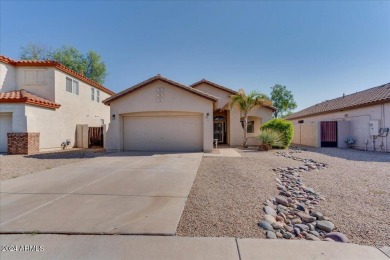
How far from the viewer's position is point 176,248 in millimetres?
2986

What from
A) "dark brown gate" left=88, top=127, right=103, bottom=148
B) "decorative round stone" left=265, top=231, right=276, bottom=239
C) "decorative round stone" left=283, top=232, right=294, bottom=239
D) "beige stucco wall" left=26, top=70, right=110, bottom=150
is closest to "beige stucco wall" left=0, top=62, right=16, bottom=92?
"beige stucco wall" left=26, top=70, right=110, bottom=150

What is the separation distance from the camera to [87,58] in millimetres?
36375

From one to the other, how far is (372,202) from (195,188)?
168 inches

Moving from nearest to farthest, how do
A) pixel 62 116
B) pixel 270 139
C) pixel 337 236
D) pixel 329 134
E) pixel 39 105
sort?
pixel 337 236 < pixel 39 105 < pixel 270 139 < pixel 62 116 < pixel 329 134

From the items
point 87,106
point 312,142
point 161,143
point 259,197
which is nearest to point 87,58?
point 87,106

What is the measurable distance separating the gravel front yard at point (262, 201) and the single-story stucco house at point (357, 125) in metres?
8.12

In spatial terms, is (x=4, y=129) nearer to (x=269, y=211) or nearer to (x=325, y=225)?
(x=269, y=211)

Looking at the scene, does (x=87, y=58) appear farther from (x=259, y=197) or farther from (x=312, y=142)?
(x=259, y=197)

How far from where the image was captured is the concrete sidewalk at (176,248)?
282 centimetres

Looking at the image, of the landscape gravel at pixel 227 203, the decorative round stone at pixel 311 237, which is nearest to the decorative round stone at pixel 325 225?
the decorative round stone at pixel 311 237

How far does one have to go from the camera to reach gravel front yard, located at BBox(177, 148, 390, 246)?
11.4ft

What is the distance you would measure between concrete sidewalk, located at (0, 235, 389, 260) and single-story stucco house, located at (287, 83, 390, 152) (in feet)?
49.0

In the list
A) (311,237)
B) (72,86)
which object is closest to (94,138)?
(72,86)

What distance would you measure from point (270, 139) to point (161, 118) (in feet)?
26.8
